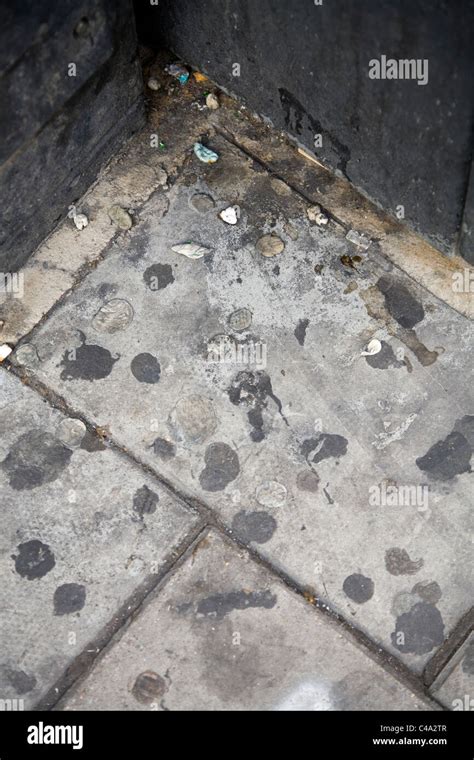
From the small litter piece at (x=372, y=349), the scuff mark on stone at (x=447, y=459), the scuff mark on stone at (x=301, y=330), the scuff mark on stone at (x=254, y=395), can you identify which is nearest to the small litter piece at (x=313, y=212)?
the scuff mark on stone at (x=301, y=330)

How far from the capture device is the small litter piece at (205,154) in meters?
3.75

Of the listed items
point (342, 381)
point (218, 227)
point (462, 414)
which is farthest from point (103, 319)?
point (462, 414)

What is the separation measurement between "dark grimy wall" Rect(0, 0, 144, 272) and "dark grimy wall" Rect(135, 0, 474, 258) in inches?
14.1

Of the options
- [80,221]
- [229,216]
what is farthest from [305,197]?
[80,221]

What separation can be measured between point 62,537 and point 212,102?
75.4 inches

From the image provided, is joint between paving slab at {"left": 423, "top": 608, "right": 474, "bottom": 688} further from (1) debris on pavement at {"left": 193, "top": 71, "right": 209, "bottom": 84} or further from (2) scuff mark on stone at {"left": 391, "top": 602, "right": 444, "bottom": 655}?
(1) debris on pavement at {"left": 193, "top": 71, "right": 209, "bottom": 84}

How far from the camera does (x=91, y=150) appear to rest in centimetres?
356

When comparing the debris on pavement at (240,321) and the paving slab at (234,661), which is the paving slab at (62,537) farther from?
the debris on pavement at (240,321)

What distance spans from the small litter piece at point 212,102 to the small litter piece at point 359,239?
2.66ft

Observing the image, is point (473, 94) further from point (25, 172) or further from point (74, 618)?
point (74, 618)

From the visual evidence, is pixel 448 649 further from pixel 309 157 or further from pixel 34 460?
pixel 309 157

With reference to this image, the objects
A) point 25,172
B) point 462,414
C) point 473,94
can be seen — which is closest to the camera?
point 473,94

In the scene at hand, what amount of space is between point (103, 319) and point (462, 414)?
57.5 inches

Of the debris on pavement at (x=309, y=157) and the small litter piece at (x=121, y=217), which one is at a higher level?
the debris on pavement at (x=309, y=157)
